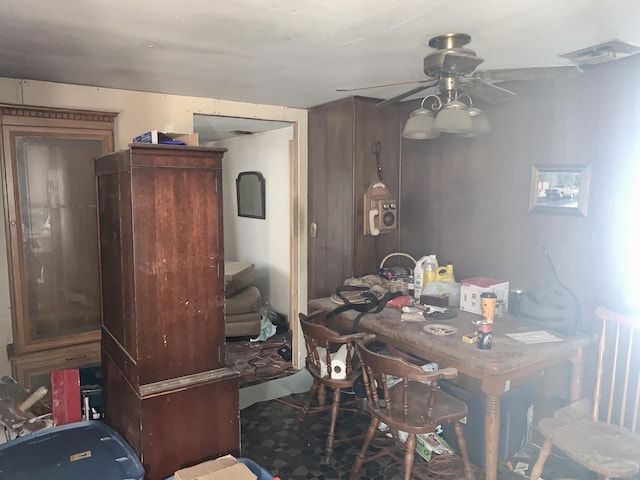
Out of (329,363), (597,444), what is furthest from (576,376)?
(329,363)

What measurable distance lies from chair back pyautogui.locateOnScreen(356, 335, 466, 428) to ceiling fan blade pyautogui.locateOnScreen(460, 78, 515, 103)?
1248 millimetres

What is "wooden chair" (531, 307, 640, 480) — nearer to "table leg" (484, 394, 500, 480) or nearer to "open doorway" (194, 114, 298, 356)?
"table leg" (484, 394, 500, 480)

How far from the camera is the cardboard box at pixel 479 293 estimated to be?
2.85 metres

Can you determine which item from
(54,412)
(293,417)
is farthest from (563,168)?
(54,412)

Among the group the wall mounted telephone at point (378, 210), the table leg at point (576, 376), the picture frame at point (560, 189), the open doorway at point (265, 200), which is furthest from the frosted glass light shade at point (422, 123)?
the open doorway at point (265, 200)

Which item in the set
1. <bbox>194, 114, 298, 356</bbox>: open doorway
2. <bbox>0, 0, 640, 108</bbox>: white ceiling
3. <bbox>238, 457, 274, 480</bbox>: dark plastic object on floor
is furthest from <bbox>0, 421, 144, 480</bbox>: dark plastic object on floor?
<bbox>194, 114, 298, 356</bbox>: open doorway

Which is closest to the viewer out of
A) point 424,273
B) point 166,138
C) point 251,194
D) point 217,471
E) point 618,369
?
point 217,471

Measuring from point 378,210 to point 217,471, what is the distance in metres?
2.19

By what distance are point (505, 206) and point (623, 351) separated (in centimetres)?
103

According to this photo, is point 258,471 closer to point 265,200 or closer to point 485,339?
point 485,339

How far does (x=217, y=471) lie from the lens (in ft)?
6.07

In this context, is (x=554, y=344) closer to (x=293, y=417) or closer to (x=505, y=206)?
(x=505, y=206)

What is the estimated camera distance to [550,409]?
9.22ft

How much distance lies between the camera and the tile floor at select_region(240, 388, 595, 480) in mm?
2570
